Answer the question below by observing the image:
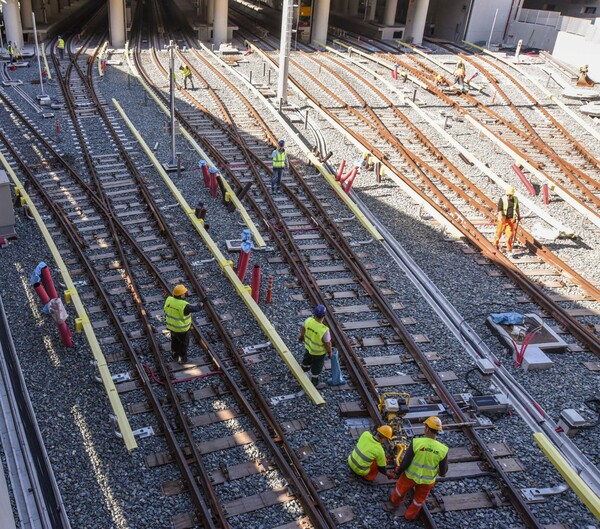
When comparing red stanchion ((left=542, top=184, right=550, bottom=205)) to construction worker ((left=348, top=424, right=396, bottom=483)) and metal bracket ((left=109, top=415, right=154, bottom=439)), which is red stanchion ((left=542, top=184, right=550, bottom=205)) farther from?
metal bracket ((left=109, top=415, right=154, bottom=439))

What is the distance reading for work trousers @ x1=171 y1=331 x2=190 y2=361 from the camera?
9.05 metres

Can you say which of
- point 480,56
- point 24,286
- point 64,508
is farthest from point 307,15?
point 64,508

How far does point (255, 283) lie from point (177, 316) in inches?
87.0

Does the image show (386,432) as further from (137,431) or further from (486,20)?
(486,20)

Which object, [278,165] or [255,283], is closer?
[255,283]

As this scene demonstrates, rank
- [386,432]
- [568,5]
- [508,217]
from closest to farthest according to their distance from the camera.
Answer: [386,432] → [508,217] → [568,5]

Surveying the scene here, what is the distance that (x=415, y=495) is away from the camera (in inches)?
274

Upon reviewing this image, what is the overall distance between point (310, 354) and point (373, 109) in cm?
1585

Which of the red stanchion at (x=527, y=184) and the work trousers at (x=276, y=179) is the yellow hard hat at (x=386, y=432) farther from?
the red stanchion at (x=527, y=184)

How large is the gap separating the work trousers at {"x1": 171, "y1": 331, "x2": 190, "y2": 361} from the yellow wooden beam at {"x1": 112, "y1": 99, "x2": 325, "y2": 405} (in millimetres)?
1459

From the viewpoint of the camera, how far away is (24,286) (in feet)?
36.2

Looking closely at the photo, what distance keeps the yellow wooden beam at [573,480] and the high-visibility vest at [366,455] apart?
2121mm

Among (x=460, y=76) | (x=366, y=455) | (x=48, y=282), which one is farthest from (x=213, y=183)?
(x=460, y=76)

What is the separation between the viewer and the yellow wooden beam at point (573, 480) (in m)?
6.88
